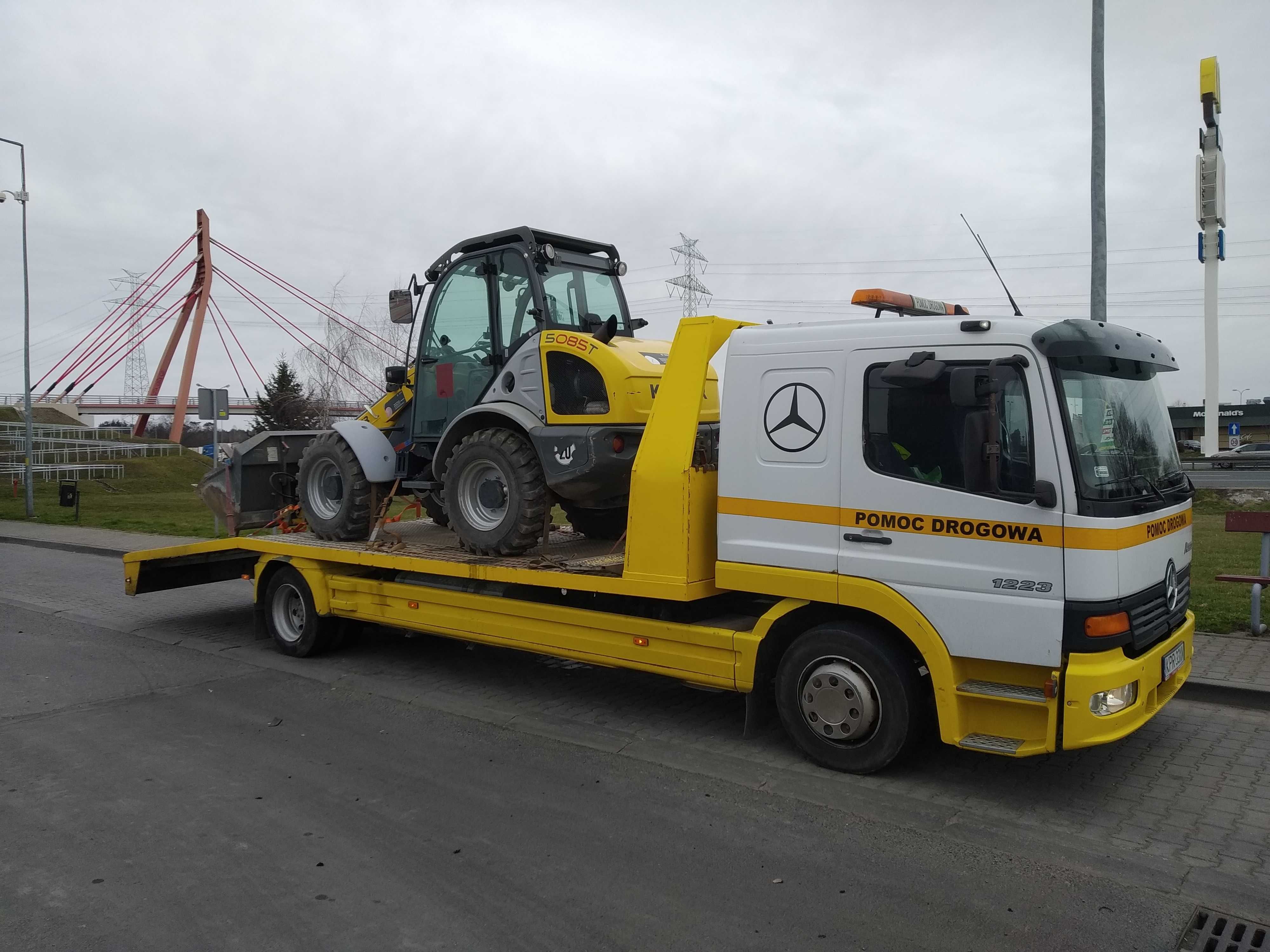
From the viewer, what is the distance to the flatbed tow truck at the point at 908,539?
4426mm

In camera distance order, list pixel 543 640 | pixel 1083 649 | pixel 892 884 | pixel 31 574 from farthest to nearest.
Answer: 1. pixel 31 574
2. pixel 543 640
3. pixel 1083 649
4. pixel 892 884

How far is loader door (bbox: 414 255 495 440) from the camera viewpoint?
7555 mm

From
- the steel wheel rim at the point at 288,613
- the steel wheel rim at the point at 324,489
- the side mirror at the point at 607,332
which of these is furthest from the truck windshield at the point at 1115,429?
the steel wheel rim at the point at 288,613

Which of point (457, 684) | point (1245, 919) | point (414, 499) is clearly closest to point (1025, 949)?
point (1245, 919)

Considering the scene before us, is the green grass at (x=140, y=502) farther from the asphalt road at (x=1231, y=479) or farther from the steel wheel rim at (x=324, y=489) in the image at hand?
the asphalt road at (x=1231, y=479)

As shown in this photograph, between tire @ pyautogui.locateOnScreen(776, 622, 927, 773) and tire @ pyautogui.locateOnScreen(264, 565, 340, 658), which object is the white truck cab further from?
tire @ pyautogui.locateOnScreen(264, 565, 340, 658)

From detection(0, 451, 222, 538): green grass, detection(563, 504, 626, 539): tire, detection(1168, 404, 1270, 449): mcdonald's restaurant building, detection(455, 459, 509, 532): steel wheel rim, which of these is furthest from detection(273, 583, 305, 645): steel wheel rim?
detection(1168, 404, 1270, 449): mcdonald's restaurant building

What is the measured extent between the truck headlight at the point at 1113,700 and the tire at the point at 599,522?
4.38 m

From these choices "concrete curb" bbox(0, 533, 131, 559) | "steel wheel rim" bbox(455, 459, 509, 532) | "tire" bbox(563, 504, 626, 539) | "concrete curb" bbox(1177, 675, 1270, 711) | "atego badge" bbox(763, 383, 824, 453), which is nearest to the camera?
"atego badge" bbox(763, 383, 824, 453)

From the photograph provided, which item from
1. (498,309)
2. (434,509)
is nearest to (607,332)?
(498,309)

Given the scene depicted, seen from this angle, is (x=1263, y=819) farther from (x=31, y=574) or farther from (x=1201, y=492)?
(x=1201, y=492)

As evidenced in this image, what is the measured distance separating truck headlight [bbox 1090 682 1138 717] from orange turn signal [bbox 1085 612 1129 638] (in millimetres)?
254

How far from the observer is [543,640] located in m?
6.48

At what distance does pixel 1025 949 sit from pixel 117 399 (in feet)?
200
